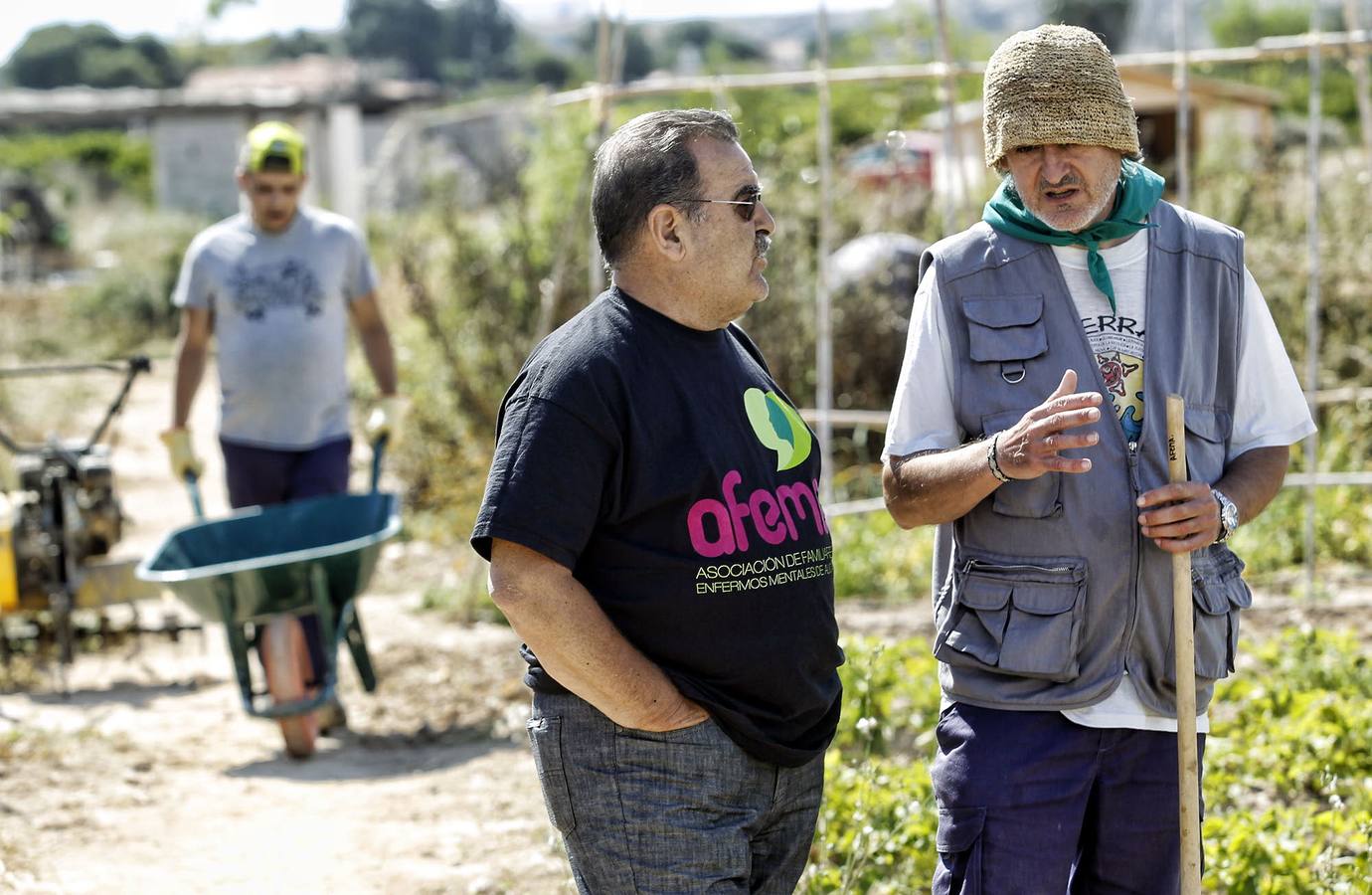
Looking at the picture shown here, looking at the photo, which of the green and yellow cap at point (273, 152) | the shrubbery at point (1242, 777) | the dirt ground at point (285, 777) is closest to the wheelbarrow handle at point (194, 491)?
the dirt ground at point (285, 777)

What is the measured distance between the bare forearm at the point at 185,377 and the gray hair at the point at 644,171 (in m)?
3.53

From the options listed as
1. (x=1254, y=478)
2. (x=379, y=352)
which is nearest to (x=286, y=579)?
(x=379, y=352)

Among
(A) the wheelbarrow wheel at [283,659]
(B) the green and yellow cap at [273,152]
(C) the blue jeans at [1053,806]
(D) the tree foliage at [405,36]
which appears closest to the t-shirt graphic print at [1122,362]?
(C) the blue jeans at [1053,806]

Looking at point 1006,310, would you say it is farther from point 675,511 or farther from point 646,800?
point 646,800

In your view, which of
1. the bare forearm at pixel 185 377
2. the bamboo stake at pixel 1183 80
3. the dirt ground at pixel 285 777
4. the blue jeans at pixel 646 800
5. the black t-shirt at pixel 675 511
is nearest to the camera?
the black t-shirt at pixel 675 511

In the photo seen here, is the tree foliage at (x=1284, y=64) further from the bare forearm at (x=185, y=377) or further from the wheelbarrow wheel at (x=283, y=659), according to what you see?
the wheelbarrow wheel at (x=283, y=659)

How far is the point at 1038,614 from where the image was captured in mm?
2639

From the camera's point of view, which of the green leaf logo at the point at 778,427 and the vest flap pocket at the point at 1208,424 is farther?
the vest flap pocket at the point at 1208,424

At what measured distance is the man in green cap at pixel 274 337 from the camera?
557 centimetres

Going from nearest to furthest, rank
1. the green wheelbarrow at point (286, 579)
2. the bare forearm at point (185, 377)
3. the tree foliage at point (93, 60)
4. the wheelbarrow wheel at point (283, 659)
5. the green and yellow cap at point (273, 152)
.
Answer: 1. the green wheelbarrow at point (286, 579)
2. the wheelbarrow wheel at point (283, 659)
3. the green and yellow cap at point (273, 152)
4. the bare forearm at point (185, 377)
5. the tree foliage at point (93, 60)

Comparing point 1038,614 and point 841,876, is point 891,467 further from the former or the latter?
point 841,876

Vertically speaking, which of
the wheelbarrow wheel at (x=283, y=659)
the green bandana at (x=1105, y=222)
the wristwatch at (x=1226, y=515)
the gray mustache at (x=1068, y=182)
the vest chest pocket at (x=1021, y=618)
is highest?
the gray mustache at (x=1068, y=182)

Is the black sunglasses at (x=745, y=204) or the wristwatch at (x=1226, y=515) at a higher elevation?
the black sunglasses at (x=745, y=204)

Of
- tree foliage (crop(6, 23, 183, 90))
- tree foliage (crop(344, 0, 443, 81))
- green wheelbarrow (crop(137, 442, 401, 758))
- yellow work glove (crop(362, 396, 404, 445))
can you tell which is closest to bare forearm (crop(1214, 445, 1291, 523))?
green wheelbarrow (crop(137, 442, 401, 758))
